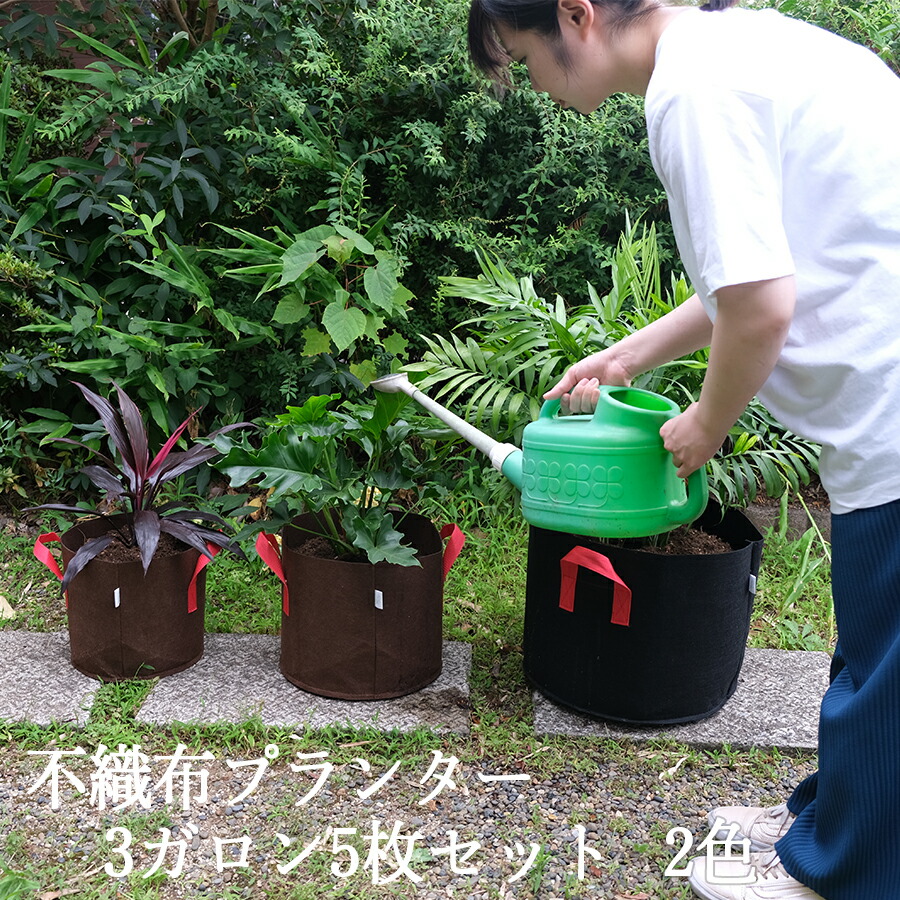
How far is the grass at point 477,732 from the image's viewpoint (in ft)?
5.72

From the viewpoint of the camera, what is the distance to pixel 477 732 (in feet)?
7.23

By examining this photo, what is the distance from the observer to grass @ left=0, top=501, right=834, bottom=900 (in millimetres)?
1743

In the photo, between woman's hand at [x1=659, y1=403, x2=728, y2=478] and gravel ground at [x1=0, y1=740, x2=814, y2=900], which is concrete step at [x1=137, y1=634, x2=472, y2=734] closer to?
gravel ground at [x1=0, y1=740, x2=814, y2=900]

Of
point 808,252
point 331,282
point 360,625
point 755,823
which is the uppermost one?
point 808,252

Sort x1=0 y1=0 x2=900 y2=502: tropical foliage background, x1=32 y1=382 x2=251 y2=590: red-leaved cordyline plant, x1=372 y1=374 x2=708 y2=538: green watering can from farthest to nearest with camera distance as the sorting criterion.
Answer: x1=0 y1=0 x2=900 y2=502: tropical foliage background < x1=32 y1=382 x2=251 y2=590: red-leaved cordyline plant < x1=372 y1=374 x2=708 y2=538: green watering can

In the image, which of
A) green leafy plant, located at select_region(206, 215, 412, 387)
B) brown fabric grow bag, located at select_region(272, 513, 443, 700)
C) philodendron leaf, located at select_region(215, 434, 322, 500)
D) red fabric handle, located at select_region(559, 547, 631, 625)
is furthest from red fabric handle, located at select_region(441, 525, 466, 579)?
green leafy plant, located at select_region(206, 215, 412, 387)

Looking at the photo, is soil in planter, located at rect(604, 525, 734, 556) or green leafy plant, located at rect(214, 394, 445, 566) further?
soil in planter, located at rect(604, 525, 734, 556)

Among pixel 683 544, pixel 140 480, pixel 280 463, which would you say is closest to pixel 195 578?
pixel 140 480

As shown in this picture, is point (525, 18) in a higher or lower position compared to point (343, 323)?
higher

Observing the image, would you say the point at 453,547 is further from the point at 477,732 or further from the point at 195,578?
the point at 195,578

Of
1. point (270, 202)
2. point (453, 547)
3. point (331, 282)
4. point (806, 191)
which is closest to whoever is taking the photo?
point (806, 191)

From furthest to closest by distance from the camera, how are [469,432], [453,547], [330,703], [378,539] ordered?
[453,547]
[330,703]
[378,539]
[469,432]

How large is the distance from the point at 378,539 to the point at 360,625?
0.23m

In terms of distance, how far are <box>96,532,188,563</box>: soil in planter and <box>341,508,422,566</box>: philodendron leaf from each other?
0.48 metres
